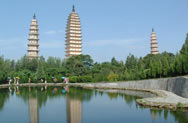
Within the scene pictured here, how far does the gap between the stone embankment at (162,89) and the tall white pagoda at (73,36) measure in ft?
71.7

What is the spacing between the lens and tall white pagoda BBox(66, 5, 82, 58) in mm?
54969

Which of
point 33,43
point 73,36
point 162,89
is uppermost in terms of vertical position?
point 73,36

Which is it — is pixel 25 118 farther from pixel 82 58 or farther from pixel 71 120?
pixel 82 58

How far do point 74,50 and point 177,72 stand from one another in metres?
33.2

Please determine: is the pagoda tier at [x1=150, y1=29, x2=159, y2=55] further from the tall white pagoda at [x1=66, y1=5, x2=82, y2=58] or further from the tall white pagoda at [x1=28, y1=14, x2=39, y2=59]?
the tall white pagoda at [x1=28, y1=14, x2=39, y2=59]

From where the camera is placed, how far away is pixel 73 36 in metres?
55.3

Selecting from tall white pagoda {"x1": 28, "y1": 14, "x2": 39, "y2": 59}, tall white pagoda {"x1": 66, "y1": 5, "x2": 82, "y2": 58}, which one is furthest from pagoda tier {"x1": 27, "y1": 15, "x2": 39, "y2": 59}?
tall white pagoda {"x1": 66, "y1": 5, "x2": 82, "y2": 58}

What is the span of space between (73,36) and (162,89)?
114ft

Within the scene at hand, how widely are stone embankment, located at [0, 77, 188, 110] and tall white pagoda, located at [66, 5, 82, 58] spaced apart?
2185cm

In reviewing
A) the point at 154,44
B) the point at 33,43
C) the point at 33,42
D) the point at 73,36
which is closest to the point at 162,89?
the point at 154,44

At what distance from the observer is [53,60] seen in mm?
53281

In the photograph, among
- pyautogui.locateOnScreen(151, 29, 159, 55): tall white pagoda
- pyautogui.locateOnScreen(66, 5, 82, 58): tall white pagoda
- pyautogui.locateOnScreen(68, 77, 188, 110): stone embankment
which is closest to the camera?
pyautogui.locateOnScreen(68, 77, 188, 110): stone embankment

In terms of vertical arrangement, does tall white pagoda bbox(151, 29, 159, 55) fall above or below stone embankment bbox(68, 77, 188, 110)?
above

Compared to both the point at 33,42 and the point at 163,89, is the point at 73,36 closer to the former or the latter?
the point at 33,42
